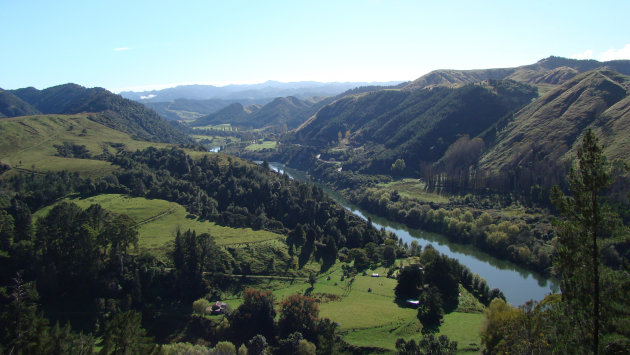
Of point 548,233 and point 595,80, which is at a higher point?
point 595,80

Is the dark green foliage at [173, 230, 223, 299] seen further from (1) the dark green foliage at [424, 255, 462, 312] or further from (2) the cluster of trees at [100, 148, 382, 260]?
(1) the dark green foliage at [424, 255, 462, 312]

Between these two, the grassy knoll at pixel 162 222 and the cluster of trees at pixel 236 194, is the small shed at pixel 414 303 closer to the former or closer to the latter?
the cluster of trees at pixel 236 194

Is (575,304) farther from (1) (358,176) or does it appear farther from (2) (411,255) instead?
(1) (358,176)

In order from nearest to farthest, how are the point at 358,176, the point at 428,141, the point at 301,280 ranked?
1. the point at 301,280
2. the point at 358,176
3. the point at 428,141

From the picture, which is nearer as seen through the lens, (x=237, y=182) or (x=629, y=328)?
(x=629, y=328)

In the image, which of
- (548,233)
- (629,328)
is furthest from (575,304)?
(548,233)

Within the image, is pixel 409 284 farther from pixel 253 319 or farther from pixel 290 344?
pixel 253 319
